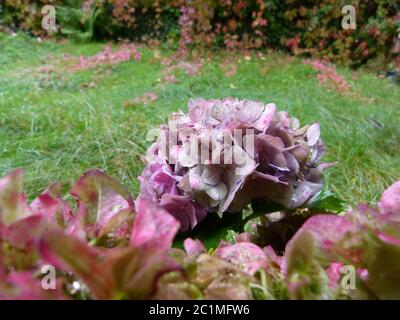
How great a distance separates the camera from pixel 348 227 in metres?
0.25

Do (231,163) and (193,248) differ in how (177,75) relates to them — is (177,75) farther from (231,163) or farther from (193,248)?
(193,248)

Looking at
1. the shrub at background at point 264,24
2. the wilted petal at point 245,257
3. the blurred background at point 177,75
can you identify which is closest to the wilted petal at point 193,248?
the wilted petal at point 245,257

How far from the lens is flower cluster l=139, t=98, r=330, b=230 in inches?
19.1

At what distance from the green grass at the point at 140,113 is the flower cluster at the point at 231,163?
4.17ft

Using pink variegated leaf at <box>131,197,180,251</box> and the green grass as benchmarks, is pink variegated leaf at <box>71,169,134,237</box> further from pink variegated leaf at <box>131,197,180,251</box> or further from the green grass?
the green grass

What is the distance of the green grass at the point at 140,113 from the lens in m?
2.01

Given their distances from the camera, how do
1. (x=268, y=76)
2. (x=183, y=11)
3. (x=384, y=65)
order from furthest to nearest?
(x=183, y=11) → (x=384, y=65) → (x=268, y=76)

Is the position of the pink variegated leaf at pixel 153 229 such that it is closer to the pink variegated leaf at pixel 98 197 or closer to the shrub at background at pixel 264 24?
the pink variegated leaf at pixel 98 197

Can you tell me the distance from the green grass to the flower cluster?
1270 millimetres

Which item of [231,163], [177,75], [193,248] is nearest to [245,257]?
[193,248]

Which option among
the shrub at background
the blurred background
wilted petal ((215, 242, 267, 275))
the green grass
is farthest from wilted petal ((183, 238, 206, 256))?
the shrub at background
